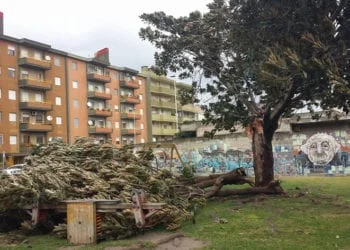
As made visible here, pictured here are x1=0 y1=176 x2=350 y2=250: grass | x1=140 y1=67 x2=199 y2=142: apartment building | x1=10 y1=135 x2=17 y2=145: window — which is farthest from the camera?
x1=140 y1=67 x2=199 y2=142: apartment building

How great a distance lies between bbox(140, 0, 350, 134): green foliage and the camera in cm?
993

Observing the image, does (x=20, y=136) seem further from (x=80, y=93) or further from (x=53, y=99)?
(x=80, y=93)

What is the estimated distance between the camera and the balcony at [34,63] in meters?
55.8

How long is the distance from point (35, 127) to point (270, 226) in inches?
2002

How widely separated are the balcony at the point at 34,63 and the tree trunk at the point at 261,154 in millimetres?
45412

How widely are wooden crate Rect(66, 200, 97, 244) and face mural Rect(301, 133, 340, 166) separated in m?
23.0

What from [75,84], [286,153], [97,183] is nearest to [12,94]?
[75,84]

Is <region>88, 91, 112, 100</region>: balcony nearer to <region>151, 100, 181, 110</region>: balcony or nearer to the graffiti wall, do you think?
<region>151, 100, 181, 110</region>: balcony

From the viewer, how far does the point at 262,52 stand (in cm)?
1150

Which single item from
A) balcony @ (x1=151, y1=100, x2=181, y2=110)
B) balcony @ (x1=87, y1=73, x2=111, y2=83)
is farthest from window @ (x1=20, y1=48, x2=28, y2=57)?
balcony @ (x1=151, y1=100, x2=181, y2=110)

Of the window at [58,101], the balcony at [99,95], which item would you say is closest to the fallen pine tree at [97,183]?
the window at [58,101]

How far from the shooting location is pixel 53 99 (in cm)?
6100

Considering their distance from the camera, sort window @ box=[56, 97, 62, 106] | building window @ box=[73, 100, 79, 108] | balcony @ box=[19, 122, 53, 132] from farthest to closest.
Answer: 1. building window @ box=[73, 100, 79, 108]
2. window @ box=[56, 97, 62, 106]
3. balcony @ box=[19, 122, 53, 132]

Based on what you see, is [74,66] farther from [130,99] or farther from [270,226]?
[270,226]
